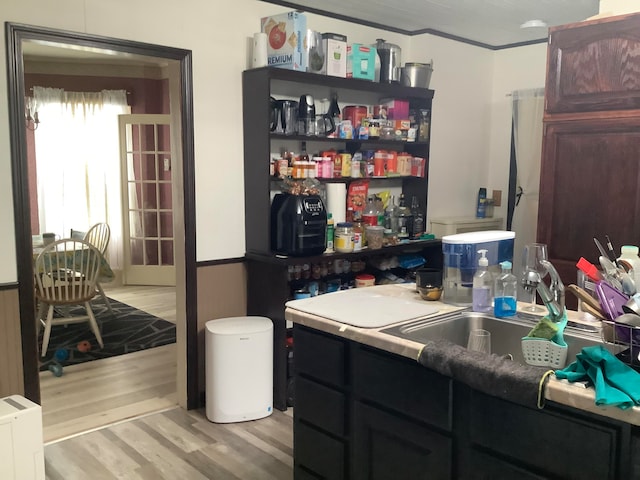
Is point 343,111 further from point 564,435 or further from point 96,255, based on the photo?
point 564,435

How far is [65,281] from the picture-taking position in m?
4.47

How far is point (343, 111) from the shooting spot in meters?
3.89

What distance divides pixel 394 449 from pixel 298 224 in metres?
1.61

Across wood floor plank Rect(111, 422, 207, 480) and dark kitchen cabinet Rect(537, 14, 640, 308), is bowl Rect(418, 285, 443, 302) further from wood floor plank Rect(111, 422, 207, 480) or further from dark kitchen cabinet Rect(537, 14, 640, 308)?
wood floor plank Rect(111, 422, 207, 480)

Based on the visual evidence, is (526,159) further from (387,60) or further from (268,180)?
(268,180)

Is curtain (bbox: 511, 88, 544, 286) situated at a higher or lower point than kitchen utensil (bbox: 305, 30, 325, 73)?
lower

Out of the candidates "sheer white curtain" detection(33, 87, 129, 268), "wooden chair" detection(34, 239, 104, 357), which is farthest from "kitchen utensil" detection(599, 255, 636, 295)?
"sheer white curtain" detection(33, 87, 129, 268)

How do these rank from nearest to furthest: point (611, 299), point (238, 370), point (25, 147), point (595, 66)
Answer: point (611, 299)
point (25, 147)
point (595, 66)
point (238, 370)

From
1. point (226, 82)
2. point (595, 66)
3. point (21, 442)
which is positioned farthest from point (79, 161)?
point (595, 66)

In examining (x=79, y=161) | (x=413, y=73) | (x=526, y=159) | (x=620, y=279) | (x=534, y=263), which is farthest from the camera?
(x=79, y=161)

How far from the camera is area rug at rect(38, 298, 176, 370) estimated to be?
434cm

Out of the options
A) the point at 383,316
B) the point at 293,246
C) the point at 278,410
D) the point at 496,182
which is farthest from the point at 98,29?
the point at 496,182

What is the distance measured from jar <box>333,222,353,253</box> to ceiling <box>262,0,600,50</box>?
4.40ft

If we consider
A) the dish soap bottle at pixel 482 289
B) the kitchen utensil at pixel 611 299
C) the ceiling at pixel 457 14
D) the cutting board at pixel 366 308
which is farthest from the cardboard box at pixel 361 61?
the kitchen utensil at pixel 611 299
